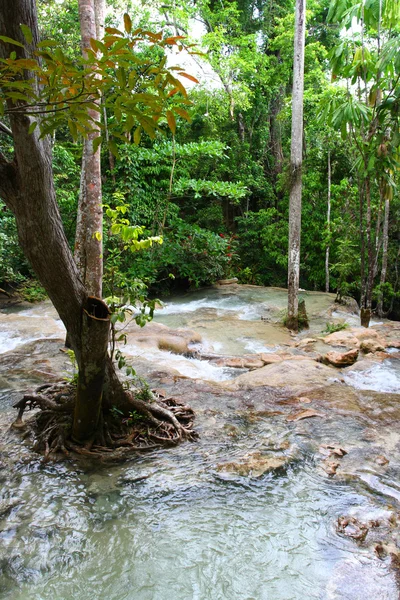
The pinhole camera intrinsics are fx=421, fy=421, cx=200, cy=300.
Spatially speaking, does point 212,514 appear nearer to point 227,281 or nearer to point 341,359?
point 341,359

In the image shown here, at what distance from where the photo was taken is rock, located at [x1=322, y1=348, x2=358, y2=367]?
6.61 meters

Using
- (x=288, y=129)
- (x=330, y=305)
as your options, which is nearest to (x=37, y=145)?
(x=330, y=305)

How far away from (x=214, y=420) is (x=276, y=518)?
1558mm

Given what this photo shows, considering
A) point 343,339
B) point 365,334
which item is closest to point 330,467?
point 343,339

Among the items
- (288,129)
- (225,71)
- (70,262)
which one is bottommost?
(70,262)

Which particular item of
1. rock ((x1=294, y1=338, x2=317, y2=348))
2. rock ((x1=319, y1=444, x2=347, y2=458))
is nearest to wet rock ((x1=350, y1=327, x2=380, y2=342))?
rock ((x1=294, y1=338, x2=317, y2=348))

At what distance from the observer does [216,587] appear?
2367mm

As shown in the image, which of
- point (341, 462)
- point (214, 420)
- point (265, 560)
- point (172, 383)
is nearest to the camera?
point (265, 560)

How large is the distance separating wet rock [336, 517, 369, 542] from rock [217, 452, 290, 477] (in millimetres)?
737

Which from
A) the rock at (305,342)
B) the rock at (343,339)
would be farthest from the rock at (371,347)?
the rock at (305,342)

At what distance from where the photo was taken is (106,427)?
3.65 meters

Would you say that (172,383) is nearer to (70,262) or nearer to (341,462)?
(341,462)

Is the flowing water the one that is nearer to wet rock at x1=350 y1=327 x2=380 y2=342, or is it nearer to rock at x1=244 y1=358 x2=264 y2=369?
rock at x1=244 y1=358 x2=264 y2=369

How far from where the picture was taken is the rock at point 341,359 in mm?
6605
